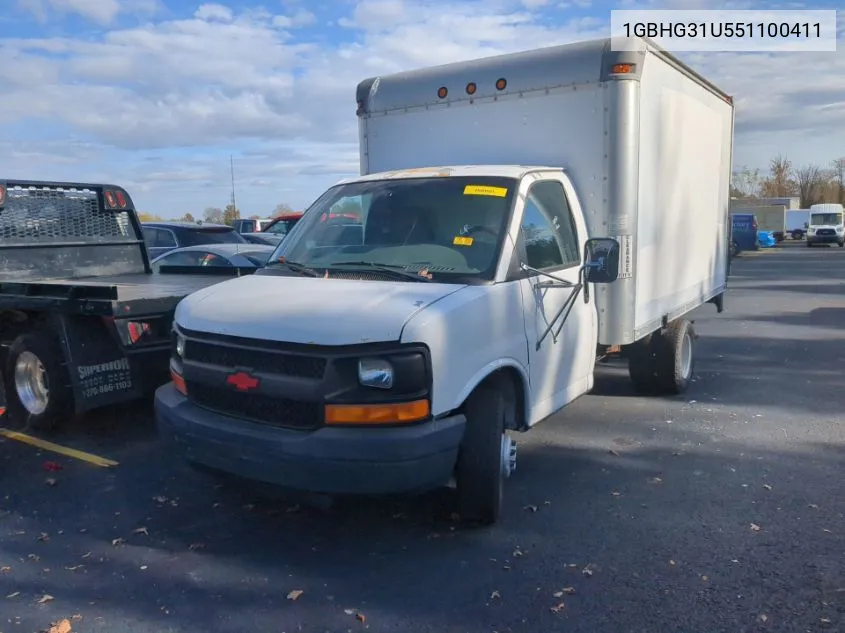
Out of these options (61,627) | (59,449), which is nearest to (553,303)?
(61,627)

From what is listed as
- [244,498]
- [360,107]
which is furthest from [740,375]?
[244,498]

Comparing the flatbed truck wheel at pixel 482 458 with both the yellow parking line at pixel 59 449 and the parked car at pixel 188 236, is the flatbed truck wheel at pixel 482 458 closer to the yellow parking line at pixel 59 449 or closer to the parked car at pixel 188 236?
the yellow parking line at pixel 59 449

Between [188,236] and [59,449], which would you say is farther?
[188,236]

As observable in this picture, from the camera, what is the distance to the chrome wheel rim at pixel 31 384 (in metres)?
6.34

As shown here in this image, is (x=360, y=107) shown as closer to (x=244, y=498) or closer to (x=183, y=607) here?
(x=244, y=498)

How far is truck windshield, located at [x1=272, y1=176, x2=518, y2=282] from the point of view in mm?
4602

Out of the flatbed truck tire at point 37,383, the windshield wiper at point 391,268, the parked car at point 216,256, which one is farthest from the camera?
the parked car at point 216,256

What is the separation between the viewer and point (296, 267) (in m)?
4.99

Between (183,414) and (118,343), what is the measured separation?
1743 mm

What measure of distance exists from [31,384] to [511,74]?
485cm

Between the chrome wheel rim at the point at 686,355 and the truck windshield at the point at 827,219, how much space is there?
47.1 metres

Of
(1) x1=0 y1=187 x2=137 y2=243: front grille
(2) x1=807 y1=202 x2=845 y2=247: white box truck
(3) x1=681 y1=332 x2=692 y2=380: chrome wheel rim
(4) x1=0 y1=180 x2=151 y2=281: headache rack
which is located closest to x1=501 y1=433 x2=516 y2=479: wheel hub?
(3) x1=681 y1=332 x2=692 y2=380: chrome wheel rim

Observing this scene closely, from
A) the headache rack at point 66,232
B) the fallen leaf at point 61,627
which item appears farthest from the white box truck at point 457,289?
the headache rack at point 66,232

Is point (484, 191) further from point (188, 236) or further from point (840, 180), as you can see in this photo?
point (840, 180)
